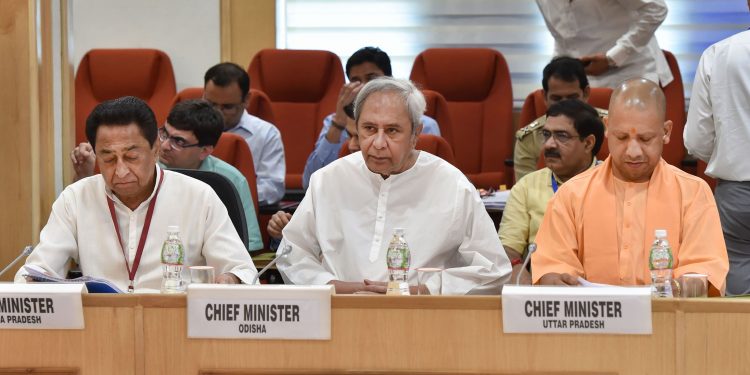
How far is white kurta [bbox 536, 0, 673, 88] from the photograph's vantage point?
568 centimetres

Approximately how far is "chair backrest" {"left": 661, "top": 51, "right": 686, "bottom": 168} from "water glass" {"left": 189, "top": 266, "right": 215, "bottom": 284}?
11.7 ft

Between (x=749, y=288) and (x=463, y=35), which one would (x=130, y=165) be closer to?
(x=749, y=288)

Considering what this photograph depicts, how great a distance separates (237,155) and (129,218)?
1.61 meters

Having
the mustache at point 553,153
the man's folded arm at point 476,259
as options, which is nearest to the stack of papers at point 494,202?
the mustache at point 553,153

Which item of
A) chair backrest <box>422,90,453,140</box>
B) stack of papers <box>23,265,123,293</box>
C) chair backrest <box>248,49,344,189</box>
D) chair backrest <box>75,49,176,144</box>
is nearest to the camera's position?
stack of papers <box>23,265,123,293</box>

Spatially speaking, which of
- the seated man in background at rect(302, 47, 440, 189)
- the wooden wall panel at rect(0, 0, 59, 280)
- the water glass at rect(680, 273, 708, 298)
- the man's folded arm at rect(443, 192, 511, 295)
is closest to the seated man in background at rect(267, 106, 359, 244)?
the seated man in background at rect(302, 47, 440, 189)

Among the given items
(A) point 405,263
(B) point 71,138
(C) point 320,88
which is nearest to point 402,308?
(A) point 405,263

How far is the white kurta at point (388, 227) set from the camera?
3.17 m

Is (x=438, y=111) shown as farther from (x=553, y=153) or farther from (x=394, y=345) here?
(x=394, y=345)

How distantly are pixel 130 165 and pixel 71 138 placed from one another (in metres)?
0.86

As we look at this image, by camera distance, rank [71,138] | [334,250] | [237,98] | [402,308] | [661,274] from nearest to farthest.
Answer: [402,308], [661,274], [334,250], [71,138], [237,98]

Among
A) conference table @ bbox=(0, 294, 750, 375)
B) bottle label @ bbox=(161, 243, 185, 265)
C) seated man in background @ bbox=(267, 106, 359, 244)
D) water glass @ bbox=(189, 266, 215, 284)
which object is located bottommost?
conference table @ bbox=(0, 294, 750, 375)

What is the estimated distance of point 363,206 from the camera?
329 centimetres

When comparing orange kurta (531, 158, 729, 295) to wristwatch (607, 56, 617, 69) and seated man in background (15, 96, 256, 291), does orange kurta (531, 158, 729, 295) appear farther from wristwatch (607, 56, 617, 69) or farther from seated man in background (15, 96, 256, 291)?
wristwatch (607, 56, 617, 69)
